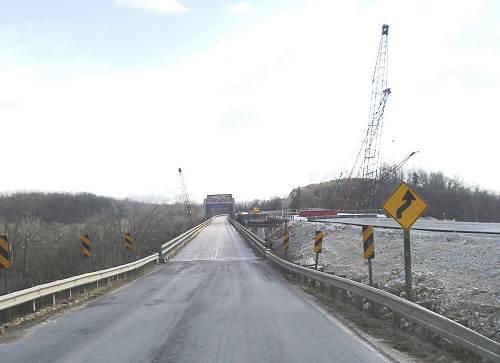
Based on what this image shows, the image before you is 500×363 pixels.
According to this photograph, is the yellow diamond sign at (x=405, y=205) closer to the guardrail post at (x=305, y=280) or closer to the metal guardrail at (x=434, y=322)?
the metal guardrail at (x=434, y=322)

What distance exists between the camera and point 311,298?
1552 cm

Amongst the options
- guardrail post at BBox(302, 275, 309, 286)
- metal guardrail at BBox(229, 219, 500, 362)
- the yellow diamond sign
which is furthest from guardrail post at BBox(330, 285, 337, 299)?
guardrail post at BBox(302, 275, 309, 286)

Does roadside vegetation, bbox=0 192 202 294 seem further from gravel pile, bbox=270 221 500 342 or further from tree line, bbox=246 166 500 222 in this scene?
tree line, bbox=246 166 500 222

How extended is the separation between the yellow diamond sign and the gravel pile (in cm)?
186

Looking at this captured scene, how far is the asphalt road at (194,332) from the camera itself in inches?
307

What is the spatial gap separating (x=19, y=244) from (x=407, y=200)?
55049mm

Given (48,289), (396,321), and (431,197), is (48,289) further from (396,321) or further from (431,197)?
(431,197)

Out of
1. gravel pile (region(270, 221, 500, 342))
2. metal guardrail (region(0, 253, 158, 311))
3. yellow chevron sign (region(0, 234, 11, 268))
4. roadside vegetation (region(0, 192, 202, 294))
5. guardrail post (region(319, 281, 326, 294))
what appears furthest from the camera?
roadside vegetation (region(0, 192, 202, 294))

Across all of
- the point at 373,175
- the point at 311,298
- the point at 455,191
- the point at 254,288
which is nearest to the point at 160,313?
the point at 311,298

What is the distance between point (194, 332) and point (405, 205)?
17.7 ft

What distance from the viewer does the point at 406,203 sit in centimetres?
1143

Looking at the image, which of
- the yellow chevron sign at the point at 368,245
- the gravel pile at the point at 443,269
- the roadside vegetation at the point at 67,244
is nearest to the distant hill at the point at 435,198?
the roadside vegetation at the point at 67,244

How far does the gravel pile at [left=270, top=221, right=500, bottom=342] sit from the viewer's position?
11047 millimetres

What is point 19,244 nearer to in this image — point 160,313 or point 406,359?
point 160,313
